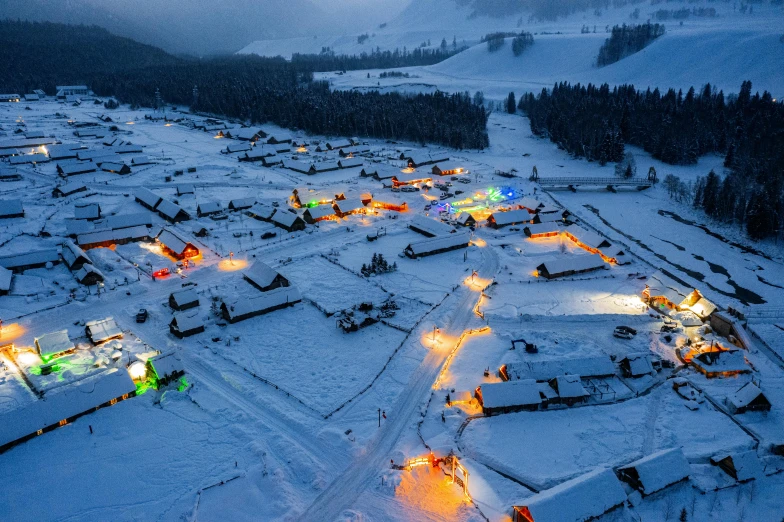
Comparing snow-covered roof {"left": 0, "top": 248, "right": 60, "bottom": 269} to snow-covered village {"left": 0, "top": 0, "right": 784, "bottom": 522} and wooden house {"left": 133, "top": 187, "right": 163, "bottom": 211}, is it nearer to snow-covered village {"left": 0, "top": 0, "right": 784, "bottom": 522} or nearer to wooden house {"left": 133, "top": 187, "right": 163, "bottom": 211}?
snow-covered village {"left": 0, "top": 0, "right": 784, "bottom": 522}

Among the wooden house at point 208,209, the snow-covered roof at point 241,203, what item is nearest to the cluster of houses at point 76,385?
the wooden house at point 208,209

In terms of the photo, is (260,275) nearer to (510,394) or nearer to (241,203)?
(241,203)

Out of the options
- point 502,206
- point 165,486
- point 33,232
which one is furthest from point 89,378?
point 502,206

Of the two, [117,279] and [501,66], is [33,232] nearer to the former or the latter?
[117,279]

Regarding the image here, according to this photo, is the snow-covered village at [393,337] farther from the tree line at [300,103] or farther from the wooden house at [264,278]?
the tree line at [300,103]

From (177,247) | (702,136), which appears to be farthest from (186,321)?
(702,136)
